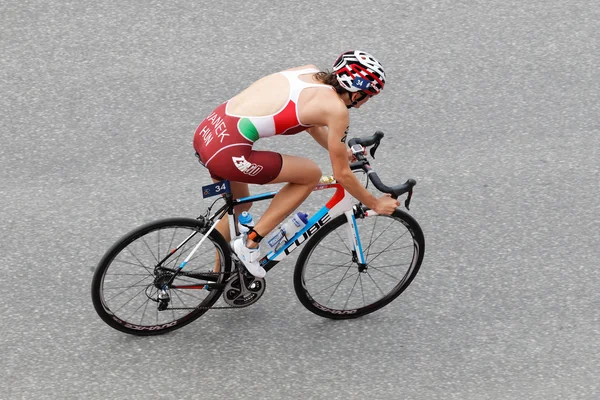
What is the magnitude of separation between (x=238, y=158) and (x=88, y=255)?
1785 mm

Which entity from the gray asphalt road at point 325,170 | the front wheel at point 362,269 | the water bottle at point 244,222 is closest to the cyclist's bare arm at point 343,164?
the front wheel at point 362,269

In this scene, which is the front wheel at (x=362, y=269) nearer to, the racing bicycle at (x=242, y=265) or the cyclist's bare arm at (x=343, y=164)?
the racing bicycle at (x=242, y=265)

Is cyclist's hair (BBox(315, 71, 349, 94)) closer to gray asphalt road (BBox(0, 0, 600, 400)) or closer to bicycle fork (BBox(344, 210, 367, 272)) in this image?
bicycle fork (BBox(344, 210, 367, 272))

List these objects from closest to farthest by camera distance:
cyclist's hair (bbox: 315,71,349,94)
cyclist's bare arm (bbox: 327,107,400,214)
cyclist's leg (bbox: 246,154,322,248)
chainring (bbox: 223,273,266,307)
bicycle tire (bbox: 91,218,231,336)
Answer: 1. cyclist's bare arm (bbox: 327,107,400,214)
2. cyclist's hair (bbox: 315,71,349,94)
3. cyclist's leg (bbox: 246,154,322,248)
4. bicycle tire (bbox: 91,218,231,336)
5. chainring (bbox: 223,273,266,307)

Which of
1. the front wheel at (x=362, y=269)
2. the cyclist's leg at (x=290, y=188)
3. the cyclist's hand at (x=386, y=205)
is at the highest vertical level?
the cyclist's leg at (x=290, y=188)

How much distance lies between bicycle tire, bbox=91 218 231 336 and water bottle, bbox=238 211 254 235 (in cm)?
14

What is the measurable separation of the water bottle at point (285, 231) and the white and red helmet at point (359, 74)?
94 centimetres

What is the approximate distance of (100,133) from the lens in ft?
24.2

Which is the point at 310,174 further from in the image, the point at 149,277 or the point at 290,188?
the point at 149,277

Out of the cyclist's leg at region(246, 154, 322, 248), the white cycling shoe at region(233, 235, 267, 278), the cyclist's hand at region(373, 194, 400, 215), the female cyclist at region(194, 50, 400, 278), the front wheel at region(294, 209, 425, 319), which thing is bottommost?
the front wheel at region(294, 209, 425, 319)

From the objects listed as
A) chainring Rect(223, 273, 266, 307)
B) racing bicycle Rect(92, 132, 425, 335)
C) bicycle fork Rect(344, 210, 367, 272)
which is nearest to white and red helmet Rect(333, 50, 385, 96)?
racing bicycle Rect(92, 132, 425, 335)

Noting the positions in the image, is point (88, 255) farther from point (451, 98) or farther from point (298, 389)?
point (451, 98)

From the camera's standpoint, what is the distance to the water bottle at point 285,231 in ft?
18.5

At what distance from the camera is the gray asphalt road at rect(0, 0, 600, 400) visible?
18.6 feet
